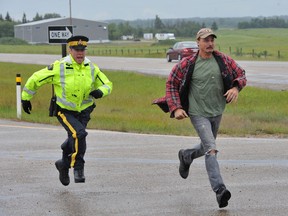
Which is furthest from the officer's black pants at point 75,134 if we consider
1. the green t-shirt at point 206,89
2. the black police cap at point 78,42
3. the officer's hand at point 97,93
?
the green t-shirt at point 206,89

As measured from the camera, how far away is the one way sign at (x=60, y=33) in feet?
60.2

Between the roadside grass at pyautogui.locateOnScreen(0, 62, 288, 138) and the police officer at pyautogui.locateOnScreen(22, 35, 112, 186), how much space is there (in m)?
5.88

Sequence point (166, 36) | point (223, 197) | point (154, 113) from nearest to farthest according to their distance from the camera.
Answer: point (223, 197)
point (154, 113)
point (166, 36)

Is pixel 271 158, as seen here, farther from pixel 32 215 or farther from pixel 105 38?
pixel 105 38

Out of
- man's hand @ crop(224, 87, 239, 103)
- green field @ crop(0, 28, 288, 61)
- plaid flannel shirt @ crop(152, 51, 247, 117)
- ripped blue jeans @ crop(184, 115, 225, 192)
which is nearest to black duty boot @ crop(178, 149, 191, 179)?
ripped blue jeans @ crop(184, 115, 225, 192)

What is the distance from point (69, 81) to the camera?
8578mm

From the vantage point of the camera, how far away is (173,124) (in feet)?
52.7

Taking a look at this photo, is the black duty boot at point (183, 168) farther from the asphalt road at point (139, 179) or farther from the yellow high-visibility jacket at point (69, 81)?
the yellow high-visibility jacket at point (69, 81)

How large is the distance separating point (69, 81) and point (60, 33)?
10.0m

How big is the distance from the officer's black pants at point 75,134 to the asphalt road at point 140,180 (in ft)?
1.06

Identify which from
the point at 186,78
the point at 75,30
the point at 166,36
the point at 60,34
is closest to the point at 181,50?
the point at 60,34

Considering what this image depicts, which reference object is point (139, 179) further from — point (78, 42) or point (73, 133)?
point (78, 42)

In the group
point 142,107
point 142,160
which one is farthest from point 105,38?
point 142,160

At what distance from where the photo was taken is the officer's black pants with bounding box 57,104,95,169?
8609 mm
